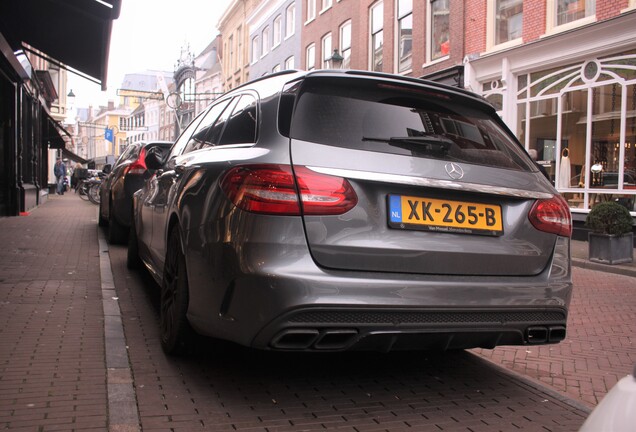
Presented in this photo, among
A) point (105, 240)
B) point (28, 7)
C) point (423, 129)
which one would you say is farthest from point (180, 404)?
point (28, 7)

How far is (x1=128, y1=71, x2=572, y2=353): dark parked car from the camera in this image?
8.71 ft

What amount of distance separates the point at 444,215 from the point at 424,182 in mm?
192

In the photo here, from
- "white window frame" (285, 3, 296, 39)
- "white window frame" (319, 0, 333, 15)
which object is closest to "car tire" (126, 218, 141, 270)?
"white window frame" (319, 0, 333, 15)

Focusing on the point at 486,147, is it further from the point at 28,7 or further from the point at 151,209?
the point at 28,7

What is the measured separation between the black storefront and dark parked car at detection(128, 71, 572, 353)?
662 cm

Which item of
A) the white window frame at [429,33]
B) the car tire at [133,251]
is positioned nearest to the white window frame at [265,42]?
the white window frame at [429,33]

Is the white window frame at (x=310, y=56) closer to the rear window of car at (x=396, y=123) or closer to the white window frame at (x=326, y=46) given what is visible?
the white window frame at (x=326, y=46)

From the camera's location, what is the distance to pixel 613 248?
9.09 metres

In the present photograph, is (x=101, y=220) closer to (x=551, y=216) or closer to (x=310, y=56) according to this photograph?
(x=551, y=216)

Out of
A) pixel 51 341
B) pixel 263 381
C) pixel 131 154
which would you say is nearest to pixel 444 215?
pixel 263 381

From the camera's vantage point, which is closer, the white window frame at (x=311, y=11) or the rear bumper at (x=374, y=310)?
the rear bumper at (x=374, y=310)

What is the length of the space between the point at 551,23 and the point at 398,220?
43.6 feet

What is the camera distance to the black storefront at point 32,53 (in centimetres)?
1042

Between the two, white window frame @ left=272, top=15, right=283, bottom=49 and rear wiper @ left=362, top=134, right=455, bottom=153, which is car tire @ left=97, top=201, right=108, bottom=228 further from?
white window frame @ left=272, top=15, right=283, bottom=49
